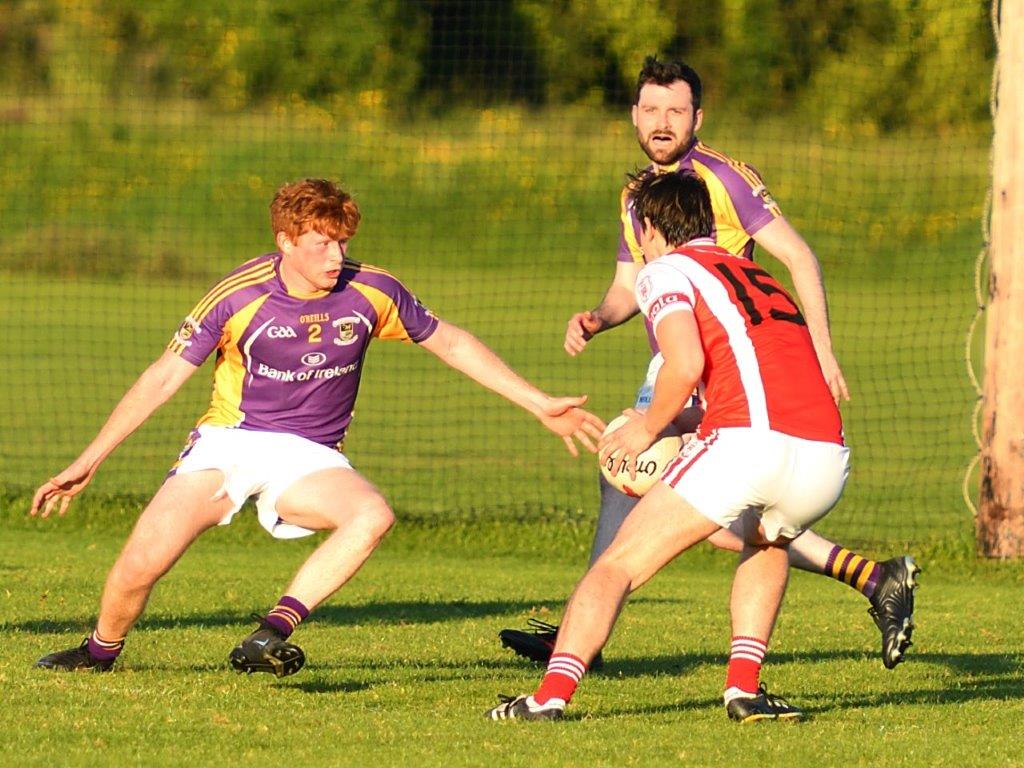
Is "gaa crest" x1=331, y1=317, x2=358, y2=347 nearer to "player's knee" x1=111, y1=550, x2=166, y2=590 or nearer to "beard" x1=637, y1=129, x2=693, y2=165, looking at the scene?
"player's knee" x1=111, y1=550, x2=166, y2=590

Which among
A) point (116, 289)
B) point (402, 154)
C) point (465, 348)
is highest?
point (465, 348)

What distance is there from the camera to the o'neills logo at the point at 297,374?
280 inches

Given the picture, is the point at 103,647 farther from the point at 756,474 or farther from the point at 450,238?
the point at 450,238

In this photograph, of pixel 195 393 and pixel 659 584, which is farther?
pixel 195 393

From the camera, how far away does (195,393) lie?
2089 cm

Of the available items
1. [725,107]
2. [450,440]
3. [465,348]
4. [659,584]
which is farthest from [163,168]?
[465,348]

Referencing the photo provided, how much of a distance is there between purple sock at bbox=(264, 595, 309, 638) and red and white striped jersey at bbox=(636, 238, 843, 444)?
5.15ft

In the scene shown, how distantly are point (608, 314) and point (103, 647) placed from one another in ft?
7.84

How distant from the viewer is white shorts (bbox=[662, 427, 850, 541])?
6047mm

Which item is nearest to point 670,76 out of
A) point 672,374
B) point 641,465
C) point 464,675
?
point 641,465

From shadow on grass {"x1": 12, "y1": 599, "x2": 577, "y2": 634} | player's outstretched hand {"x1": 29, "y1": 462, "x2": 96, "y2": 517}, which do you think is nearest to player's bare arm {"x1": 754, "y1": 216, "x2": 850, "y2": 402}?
shadow on grass {"x1": 12, "y1": 599, "x2": 577, "y2": 634}

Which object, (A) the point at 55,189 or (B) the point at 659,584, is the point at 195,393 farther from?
(A) the point at 55,189

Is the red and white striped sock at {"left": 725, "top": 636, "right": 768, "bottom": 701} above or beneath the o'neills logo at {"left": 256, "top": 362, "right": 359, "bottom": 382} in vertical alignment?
beneath

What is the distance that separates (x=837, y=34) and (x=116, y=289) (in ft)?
40.6
